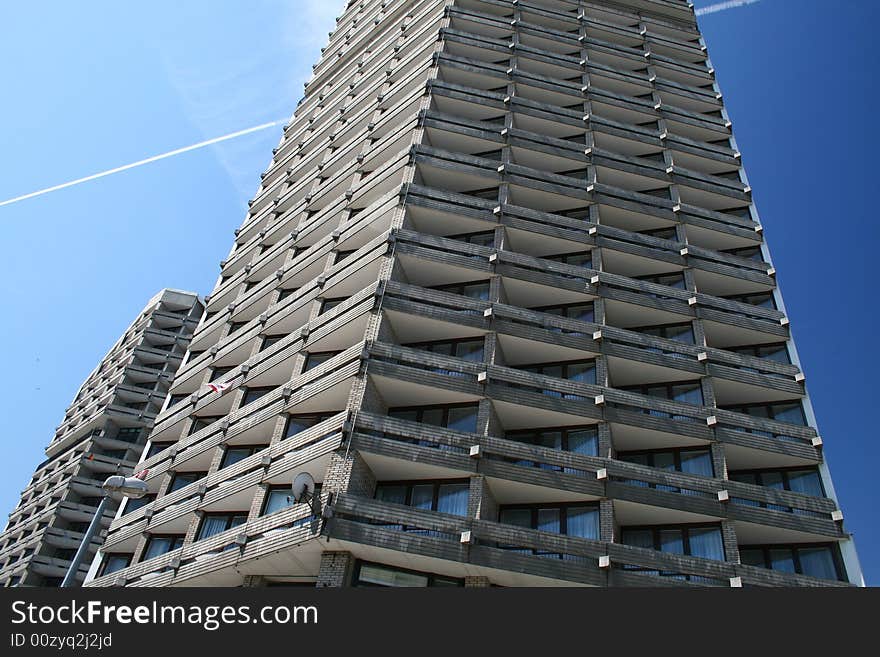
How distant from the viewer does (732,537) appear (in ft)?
94.1

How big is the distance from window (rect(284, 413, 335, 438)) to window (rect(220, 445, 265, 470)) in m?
A: 2.36

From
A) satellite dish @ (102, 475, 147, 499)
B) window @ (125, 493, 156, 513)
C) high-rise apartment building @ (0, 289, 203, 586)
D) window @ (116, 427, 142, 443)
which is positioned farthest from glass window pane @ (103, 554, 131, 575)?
window @ (116, 427, 142, 443)

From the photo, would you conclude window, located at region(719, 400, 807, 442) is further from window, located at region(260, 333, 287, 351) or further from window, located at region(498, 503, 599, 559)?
window, located at region(260, 333, 287, 351)

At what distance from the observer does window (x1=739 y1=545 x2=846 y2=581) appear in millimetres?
29547

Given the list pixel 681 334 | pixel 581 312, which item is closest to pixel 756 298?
pixel 681 334

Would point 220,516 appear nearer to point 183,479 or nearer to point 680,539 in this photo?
point 183,479

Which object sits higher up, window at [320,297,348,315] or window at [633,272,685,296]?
window at [633,272,685,296]

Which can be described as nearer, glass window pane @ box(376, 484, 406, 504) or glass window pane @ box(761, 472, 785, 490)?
glass window pane @ box(376, 484, 406, 504)

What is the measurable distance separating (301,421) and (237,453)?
369 cm

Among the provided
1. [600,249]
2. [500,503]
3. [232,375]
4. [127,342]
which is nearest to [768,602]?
[500,503]

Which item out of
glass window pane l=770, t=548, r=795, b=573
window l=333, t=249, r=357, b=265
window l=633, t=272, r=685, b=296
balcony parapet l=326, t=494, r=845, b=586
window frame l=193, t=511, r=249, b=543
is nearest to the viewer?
balcony parapet l=326, t=494, r=845, b=586

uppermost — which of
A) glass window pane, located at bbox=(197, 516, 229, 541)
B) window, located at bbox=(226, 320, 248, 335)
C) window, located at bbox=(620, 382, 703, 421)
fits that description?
window, located at bbox=(226, 320, 248, 335)

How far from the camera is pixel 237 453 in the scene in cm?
3325

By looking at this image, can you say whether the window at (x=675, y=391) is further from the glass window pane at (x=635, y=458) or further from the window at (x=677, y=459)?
the glass window pane at (x=635, y=458)
